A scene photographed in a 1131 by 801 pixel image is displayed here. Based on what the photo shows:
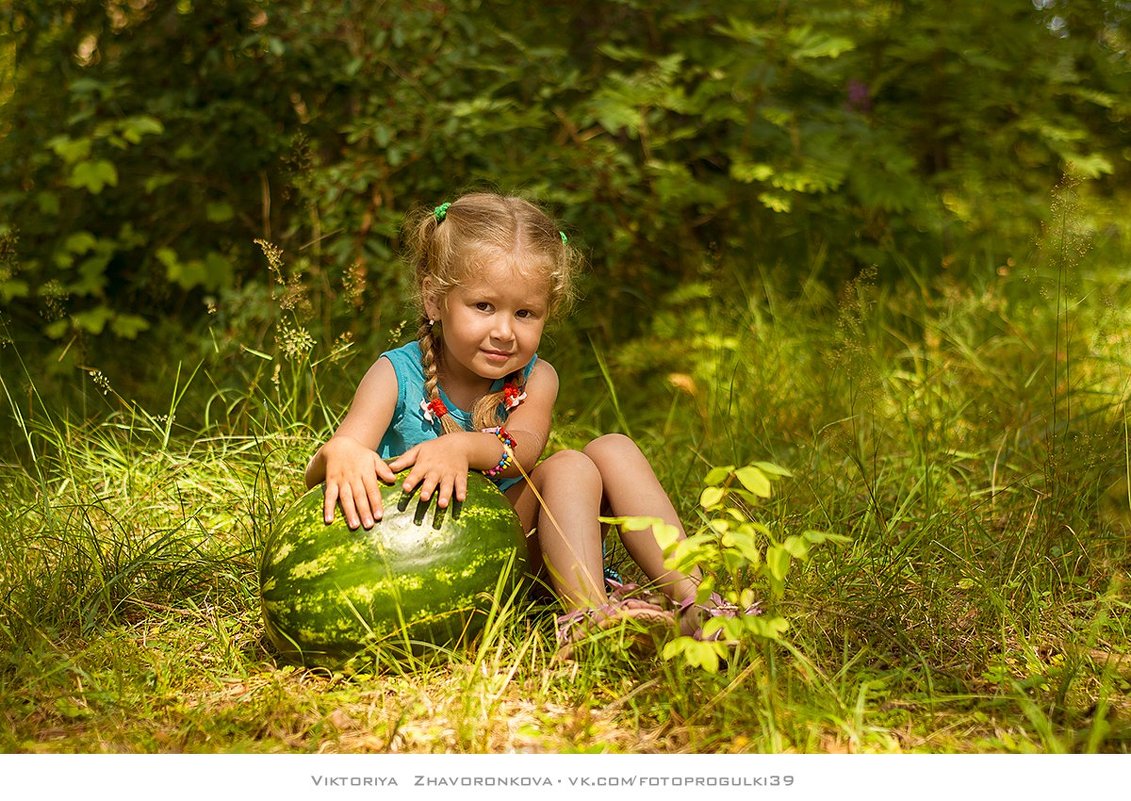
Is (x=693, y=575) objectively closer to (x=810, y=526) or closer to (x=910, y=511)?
(x=810, y=526)

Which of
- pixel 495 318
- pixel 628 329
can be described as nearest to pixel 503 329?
pixel 495 318

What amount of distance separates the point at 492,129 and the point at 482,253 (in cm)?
179

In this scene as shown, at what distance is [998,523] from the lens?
3543mm

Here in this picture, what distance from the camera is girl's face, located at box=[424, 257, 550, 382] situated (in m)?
2.91

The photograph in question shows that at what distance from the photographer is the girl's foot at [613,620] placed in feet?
8.39

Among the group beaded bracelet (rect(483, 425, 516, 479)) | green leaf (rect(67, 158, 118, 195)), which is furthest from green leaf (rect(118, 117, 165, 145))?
beaded bracelet (rect(483, 425, 516, 479))

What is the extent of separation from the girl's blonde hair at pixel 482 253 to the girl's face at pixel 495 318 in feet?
0.10

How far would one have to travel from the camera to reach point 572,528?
2777mm

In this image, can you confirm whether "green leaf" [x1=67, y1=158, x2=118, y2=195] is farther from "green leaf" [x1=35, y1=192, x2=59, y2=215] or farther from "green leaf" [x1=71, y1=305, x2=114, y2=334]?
"green leaf" [x1=71, y1=305, x2=114, y2=334]

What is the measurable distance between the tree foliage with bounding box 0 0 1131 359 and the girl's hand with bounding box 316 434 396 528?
1.85 metres

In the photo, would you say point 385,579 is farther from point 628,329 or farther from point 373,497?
point 628,329

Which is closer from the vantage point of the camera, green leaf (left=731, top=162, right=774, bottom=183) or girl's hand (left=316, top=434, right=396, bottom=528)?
girl's hand (left=316, top=434, right=396, bottom=528)

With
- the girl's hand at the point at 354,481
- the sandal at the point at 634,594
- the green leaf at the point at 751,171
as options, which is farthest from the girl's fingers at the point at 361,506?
the green leaf at the point at 751,171

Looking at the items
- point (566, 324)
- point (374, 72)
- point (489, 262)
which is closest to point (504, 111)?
point (374, 72)
